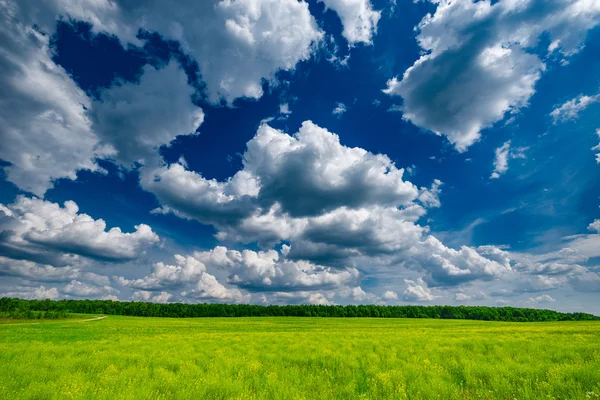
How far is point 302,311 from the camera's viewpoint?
431 ft

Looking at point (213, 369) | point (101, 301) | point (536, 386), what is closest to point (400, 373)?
point (536, 386)

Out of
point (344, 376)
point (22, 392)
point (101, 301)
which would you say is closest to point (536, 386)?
point (344, 376)

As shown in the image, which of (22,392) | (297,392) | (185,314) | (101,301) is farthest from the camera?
(101,301)

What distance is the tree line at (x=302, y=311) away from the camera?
129625 mm

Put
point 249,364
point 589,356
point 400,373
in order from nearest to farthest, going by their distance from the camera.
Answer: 1. point 400,373
2. point 249,364
3. point 589,356

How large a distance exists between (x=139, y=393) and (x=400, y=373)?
8892mm

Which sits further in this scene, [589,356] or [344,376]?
[589,356]

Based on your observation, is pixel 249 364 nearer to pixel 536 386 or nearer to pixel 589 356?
pixel 536 386

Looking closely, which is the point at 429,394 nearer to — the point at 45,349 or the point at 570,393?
the point at 570,393

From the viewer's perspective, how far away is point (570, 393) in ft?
28.5

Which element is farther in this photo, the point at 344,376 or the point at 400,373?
the point at 344,376

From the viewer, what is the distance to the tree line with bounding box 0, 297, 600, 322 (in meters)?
130

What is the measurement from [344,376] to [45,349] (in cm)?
1620

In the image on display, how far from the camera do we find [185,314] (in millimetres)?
130000
